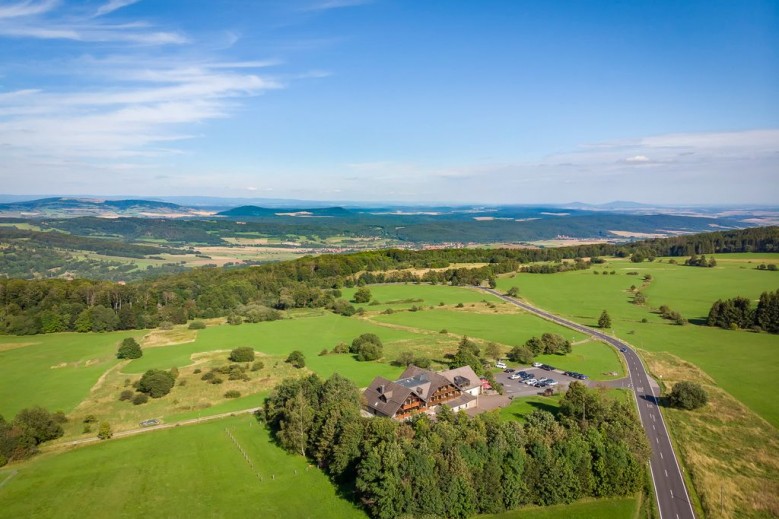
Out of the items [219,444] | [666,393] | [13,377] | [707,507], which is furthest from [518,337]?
[13,377]

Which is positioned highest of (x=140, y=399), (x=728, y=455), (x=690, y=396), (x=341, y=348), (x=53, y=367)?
(x=690, y=396)

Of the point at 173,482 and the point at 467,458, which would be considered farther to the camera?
the point at 173,482

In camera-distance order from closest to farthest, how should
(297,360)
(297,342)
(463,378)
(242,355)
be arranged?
(463,378) < (297,360) < (242,355) < (297,342)

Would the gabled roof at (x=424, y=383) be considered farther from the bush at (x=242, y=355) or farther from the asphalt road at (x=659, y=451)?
the bush at (x=242, y=355)

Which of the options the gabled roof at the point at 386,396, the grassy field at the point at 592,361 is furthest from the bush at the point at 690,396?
the gabled roof at the point at 386,396

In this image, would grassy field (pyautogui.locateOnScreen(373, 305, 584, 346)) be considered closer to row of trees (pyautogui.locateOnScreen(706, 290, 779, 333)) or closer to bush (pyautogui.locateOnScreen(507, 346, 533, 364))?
bush (pyautogui.locateOnScreen(507, 346, 533, 364))

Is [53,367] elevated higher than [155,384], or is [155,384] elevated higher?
[155,384]

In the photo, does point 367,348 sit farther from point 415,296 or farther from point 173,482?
point 415,296

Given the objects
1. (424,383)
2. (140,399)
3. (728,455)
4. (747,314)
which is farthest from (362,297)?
(728,455)
